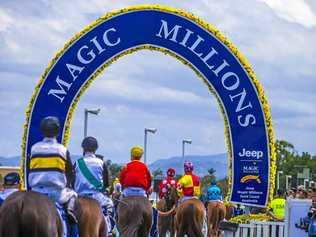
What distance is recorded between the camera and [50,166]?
14.6 meters

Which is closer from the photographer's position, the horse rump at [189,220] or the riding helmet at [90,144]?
the riding helmet at [90,144]

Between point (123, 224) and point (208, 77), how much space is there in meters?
4.82

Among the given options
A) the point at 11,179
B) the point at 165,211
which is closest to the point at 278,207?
the point at 165,211

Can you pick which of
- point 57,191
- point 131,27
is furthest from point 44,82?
point 57,191

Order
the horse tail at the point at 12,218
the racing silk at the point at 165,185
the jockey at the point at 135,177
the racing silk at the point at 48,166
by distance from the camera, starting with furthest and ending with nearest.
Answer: the racing silk at the point at 165,185, the jockey at the point at 135,177, the racing silk at the point at 48,166, the horse tail at the point at 12,218

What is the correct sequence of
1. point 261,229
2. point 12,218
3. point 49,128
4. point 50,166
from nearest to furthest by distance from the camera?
point 12,218 < point 50,166 < point 49,128 < point 261,229

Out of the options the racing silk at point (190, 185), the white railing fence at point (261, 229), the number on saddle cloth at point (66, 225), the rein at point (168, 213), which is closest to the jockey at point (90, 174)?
the number on saddle cloth at point (66, 225)

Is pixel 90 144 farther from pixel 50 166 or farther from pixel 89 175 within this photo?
pixel 50 166

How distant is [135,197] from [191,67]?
4534 mm

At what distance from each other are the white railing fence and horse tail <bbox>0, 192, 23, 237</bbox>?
9.88 metres

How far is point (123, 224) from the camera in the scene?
21.0 meters

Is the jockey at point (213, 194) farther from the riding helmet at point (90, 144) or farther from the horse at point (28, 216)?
the horse at point (28, 216)

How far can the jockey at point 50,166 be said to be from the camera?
14.6 metres

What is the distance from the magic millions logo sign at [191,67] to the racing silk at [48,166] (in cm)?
908
